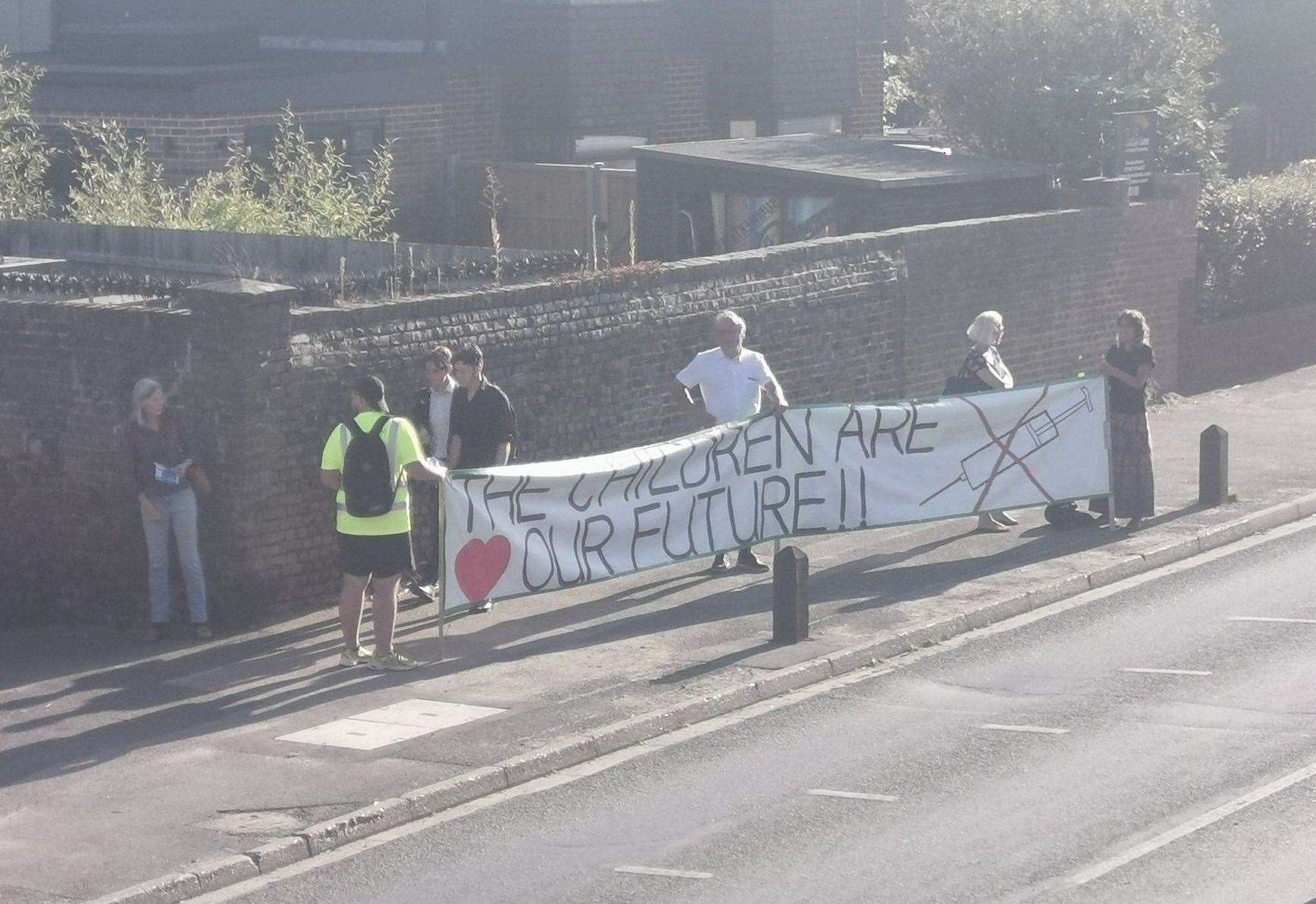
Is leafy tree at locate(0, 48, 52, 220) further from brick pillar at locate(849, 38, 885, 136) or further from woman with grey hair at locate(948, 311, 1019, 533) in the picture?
brick pillar at locate(849, 38, 885, 136)

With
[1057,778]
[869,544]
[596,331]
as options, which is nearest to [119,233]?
[596,331]

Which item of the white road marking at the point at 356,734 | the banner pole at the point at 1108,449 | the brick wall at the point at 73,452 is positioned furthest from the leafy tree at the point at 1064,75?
the white road marking at the point at 356,734

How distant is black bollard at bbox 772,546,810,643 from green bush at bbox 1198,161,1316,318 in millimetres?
13122

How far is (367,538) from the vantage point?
37.3 ft

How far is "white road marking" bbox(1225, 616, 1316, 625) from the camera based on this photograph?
12.5m

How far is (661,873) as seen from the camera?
26.7 feet

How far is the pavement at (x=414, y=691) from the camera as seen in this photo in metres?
8.74

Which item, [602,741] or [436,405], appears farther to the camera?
[436,405]

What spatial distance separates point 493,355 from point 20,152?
10325 mm

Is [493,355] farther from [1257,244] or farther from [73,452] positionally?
[1257,244]

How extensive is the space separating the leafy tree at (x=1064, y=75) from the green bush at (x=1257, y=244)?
85cm

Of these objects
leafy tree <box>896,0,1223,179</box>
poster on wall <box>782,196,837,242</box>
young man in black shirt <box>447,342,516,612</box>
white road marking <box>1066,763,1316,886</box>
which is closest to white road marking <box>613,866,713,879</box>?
white road marking <box>1066,763,1316,886</box>

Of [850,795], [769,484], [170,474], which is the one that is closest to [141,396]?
[170,474]

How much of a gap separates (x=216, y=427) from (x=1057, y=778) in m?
6.11
